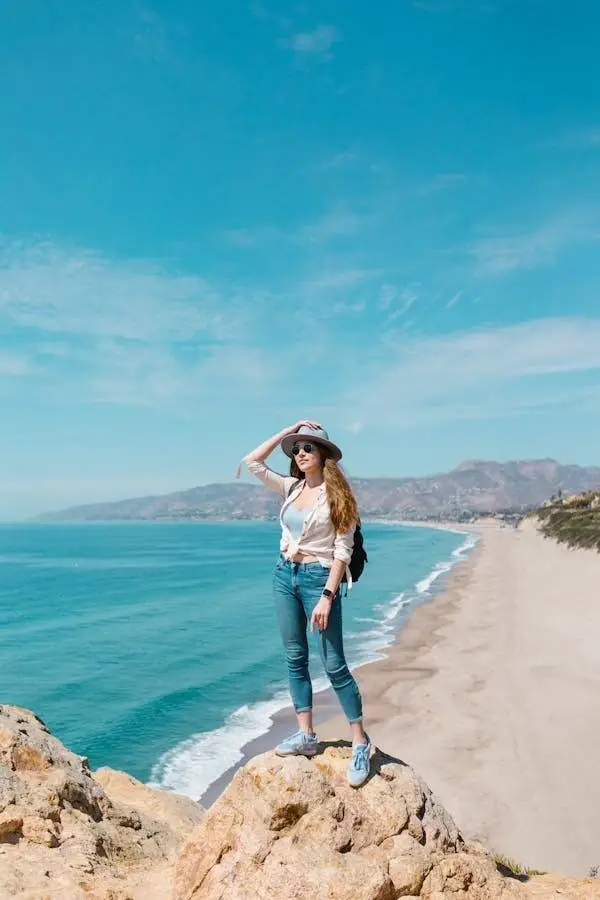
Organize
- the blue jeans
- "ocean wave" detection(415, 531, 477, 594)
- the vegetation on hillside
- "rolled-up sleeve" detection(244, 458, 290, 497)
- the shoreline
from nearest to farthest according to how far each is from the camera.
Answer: the blue jeans < "rolled-up sleeve" detection(244, 458, 290, 497) < the shoreline < "ocean wave" detection(415, 531, 477, 594) < the vegetation on hillside

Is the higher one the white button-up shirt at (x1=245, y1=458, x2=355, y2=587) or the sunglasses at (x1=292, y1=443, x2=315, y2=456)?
the sunglasses at (x1=292, y1=443, x2=315, y2=456)

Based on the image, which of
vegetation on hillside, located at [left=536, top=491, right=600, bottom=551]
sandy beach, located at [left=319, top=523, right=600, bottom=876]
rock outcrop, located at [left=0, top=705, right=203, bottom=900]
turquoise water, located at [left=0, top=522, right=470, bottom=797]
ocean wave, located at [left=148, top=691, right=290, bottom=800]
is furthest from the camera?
vegetation on hillside, located at [left=536, top=491, right=600, bottom=551]

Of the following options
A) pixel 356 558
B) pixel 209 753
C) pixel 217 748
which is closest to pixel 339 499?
pixel 356 558

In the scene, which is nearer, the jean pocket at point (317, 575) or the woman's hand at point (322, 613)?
the woman's hand at point (322, 613)

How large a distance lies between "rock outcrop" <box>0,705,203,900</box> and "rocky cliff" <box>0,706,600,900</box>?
1cm

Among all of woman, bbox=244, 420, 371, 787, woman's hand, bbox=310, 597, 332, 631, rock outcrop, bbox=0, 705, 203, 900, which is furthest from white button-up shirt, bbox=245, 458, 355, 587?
rock outcrop, bbox=0, 705, 203, 900

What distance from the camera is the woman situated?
182 inches

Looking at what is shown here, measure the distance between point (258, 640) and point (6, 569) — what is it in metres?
55.7

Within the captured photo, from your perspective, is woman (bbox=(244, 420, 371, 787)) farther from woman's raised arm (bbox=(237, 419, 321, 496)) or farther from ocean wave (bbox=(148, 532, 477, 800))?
ocean wave (bbox=(148, 532, 477, 800))

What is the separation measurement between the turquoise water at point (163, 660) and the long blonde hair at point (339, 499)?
33.8 ft

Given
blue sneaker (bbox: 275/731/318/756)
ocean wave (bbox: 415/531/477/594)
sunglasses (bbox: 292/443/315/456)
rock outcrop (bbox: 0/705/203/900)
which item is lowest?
ocean wave (bbox: 415/531/477/594)

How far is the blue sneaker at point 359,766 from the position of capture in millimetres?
4594

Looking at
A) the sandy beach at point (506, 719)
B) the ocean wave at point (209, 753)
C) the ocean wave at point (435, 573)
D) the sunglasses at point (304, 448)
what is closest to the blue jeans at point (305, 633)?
the sunglasses at point (304, 448)

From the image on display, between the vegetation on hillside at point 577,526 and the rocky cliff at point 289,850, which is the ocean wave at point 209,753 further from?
the vegetation on hillside at point 577,526
